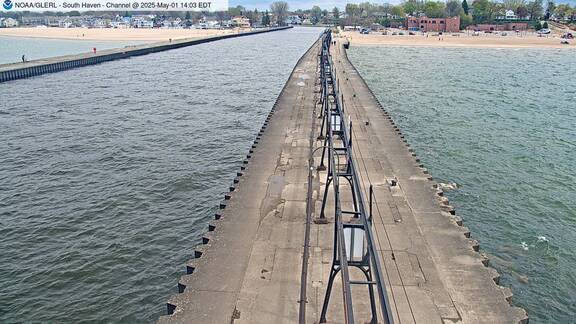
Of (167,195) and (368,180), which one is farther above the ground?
(368,180)

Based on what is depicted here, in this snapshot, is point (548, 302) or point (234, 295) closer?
point (234, 295)

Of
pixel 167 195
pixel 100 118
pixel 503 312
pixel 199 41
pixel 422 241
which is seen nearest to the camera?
pixel 503 312

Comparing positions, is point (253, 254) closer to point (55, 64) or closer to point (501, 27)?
point (55, 64)

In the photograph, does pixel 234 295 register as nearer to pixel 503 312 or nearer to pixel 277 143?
pixel 503 312

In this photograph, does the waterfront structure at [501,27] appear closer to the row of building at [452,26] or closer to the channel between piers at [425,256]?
the row of building at [452,26]

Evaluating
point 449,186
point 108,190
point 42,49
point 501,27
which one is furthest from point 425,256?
point 501,27

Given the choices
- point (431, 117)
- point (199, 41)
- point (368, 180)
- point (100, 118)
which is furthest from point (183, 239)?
point (199, 41)

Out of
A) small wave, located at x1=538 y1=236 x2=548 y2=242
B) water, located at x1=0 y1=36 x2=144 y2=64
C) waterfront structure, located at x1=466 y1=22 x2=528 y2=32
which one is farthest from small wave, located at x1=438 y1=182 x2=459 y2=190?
waterfront structure, located at x1=466 y1=22 x2=528 y2=32
